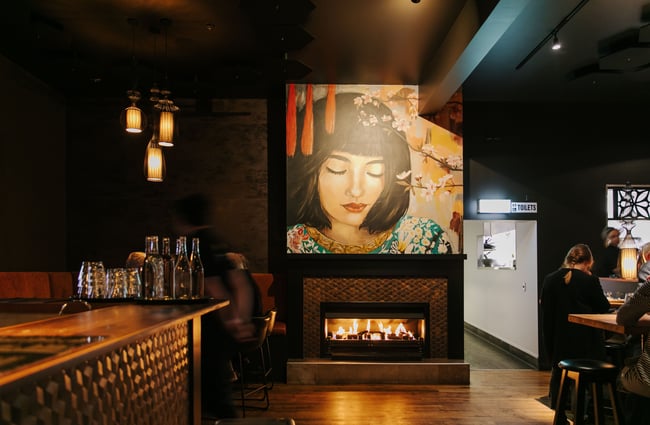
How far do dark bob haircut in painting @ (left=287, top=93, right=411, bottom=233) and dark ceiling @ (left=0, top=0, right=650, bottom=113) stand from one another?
14.7 inches

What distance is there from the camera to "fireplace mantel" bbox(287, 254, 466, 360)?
6.03 m

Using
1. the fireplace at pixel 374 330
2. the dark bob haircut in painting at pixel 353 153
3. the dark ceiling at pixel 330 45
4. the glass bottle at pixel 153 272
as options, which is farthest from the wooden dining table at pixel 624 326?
the glass bottle at pixel 153 272

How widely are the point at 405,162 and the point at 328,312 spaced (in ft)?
6.60

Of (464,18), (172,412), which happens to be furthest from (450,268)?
(172,412)

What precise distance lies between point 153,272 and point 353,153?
406 centimetres

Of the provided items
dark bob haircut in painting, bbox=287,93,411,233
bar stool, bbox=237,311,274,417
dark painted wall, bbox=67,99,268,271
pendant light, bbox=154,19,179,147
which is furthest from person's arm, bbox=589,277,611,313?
pendant light, bbox=154,19,179,147

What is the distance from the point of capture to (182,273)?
249 cm

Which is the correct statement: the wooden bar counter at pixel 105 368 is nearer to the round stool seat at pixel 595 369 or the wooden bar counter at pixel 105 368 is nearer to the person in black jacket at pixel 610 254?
the round stool seat at pixel 595 369

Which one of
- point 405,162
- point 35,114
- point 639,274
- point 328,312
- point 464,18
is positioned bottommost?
point 328,312

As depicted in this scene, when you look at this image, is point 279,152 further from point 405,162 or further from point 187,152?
point 405,162

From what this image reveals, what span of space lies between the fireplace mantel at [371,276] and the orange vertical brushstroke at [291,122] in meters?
1.31

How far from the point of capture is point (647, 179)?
6.96 m

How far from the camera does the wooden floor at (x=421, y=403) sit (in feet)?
15.0

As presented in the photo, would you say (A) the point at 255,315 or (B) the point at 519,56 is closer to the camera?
(A) the point at 255,315
